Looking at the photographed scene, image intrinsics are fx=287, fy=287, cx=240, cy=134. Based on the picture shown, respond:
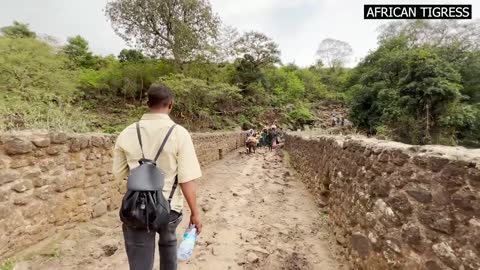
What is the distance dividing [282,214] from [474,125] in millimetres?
16568

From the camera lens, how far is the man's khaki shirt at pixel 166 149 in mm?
1986

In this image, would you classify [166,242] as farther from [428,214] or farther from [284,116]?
Answer: [284,116]

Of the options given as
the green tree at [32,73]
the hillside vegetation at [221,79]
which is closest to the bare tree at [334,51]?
the hillside vegetation at [221,79]

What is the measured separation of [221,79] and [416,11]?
681 inches

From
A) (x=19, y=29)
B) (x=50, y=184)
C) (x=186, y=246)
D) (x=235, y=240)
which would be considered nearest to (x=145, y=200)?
(x=186, y=246)

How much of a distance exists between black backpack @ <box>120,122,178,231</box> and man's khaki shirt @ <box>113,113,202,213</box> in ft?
0.43

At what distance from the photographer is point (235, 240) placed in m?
3.87

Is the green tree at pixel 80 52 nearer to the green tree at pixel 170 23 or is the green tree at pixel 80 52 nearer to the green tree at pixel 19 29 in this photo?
the green tree at pixel 19 29

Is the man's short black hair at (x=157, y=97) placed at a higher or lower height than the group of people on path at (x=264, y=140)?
higher

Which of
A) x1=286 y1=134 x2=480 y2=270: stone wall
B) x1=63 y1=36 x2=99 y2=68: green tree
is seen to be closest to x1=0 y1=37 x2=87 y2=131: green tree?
x1=63 y1=36 x2=99 y2=68: green tree

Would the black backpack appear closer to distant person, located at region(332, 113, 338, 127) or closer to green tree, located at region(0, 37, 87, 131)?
green tree, located at region(0, 37, 87, 131)

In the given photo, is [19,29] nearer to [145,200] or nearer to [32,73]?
[32,73]

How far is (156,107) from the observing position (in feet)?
6.89

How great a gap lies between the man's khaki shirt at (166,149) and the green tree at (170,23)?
20.7m
